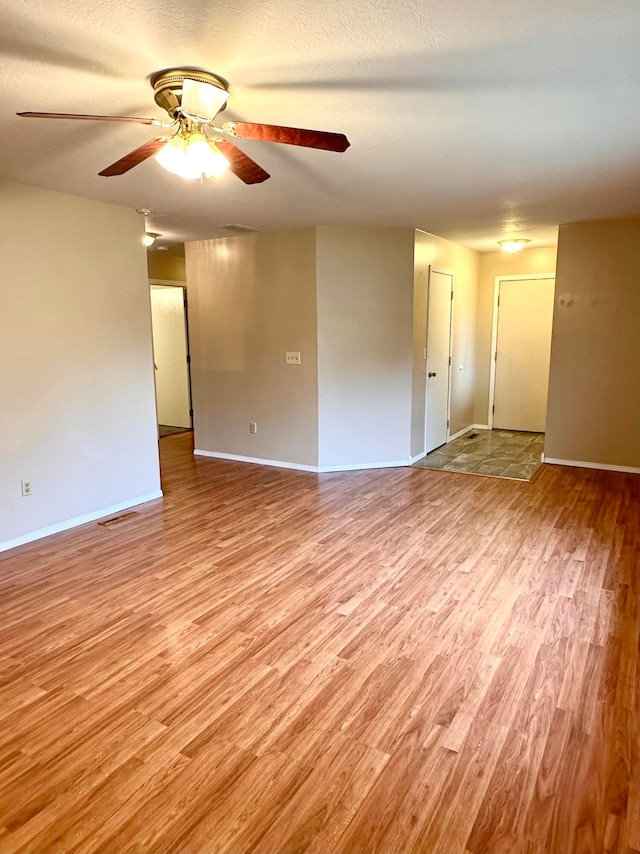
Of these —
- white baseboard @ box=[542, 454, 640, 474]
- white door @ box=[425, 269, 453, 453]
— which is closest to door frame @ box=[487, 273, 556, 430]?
white door @ box=[425, 269, 453, 453]

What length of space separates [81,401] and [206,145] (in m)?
2.57

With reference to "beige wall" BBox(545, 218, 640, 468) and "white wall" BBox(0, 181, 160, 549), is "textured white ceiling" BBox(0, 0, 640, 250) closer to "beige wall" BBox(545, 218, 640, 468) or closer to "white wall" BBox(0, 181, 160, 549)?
"white wall" BBox(0, 181, 160, 549)

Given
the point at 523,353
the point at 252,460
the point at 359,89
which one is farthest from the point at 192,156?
the point at 523,353

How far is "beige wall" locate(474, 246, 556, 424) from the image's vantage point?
22.9ft

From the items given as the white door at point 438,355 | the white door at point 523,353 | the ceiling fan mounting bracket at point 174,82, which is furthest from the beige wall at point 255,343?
the white door at point 523,353

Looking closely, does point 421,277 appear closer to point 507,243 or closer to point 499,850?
point 507,243

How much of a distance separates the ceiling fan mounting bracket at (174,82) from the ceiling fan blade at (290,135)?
18 centimetres

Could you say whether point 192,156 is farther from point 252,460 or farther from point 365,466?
point 252,460

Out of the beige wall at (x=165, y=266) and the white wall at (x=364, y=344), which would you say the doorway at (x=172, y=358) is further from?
the white wall at (x=364, y=344)

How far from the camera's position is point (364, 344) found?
5480 mm

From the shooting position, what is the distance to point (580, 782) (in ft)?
5.70

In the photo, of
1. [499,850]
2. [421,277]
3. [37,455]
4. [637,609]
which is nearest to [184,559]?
[37,455]

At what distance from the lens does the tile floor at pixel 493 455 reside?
5539 millimetres

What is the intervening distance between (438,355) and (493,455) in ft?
4.46
